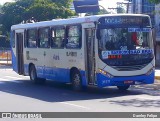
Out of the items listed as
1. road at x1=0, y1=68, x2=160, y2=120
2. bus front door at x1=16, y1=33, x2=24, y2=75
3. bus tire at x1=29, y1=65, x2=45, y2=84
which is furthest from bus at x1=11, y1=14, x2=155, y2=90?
bus front door at x1=16, y1=33, x2=24, y2=75

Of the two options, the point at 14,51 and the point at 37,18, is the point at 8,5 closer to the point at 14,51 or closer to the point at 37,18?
the point at 37,18

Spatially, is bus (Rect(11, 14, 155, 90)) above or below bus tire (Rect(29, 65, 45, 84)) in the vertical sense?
above

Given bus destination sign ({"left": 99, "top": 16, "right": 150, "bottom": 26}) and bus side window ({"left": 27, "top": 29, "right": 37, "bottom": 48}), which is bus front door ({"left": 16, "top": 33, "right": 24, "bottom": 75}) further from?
bus destination sign ({"left": 99, "top": 16, "right": 150, "bottom": 26})

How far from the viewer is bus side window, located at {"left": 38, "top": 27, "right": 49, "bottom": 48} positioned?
2034cm

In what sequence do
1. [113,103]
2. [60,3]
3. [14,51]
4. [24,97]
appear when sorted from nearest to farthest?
[113,103]
[24,97]
[14,51]
[60,3]

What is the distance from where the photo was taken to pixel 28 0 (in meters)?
58.8

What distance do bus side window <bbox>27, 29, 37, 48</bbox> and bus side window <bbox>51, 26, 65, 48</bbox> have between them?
6.72ft

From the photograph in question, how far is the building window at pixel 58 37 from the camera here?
62.0 feet

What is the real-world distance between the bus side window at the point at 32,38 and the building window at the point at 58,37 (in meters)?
2.15

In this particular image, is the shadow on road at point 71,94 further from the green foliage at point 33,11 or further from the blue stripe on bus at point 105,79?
the green foliage at point 33,11

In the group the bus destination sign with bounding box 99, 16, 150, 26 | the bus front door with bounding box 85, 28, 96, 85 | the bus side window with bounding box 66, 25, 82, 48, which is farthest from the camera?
the bus side window with bounding box 66, 25, 82, 48

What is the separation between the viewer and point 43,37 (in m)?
20.7

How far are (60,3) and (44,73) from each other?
116ft

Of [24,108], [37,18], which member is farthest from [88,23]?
[37,18]
